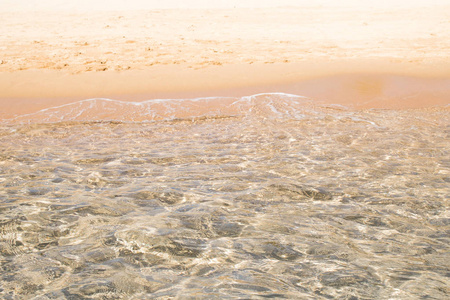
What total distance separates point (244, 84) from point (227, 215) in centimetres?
589

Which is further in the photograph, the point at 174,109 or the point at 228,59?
the point at 228,59

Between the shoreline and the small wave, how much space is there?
10.8 inches

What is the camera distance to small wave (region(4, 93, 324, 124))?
22.3 ft

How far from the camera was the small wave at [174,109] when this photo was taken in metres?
6.79

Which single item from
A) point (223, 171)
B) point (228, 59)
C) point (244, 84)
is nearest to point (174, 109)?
point (244, 84)

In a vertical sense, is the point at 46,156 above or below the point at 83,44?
below

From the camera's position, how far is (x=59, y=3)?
2498cm

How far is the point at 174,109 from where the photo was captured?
7250 mm

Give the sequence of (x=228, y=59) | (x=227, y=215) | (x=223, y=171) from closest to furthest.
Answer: (x=227, y=215), (x=223, y=171), (x=228, y=59)

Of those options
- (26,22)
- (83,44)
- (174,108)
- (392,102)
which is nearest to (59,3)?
(26,22)

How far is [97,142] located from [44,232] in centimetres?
279

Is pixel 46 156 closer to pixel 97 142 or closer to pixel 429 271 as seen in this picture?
pixel 97 142

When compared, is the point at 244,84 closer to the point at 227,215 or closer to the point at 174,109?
the point at 174,109

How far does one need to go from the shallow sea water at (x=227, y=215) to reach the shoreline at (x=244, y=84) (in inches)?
89.6
